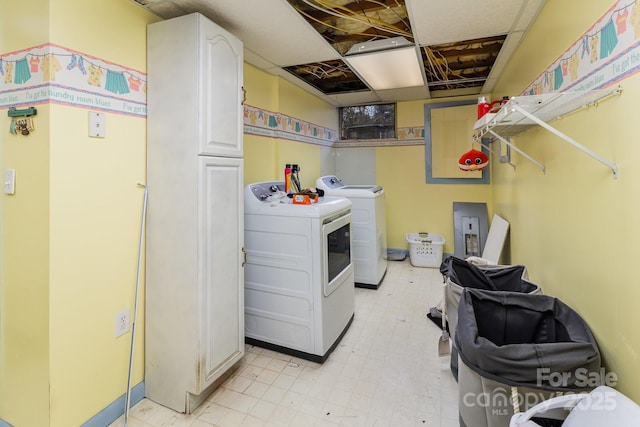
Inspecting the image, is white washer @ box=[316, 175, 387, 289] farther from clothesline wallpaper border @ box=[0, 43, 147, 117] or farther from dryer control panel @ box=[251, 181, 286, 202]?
clothesline wallpaper border @ box=[0, 43, 147, 117]

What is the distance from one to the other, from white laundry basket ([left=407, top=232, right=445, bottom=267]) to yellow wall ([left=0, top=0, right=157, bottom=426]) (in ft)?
11.2

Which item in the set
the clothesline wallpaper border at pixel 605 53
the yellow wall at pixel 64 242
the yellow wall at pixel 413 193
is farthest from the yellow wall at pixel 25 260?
the yellow wall at pixel 413 193

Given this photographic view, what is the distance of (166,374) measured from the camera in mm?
1791

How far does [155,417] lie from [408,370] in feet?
5.02

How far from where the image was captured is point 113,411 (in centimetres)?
168

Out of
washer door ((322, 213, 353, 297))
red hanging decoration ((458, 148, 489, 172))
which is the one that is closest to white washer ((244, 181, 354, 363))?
washer door ((322, 213, 353, 297))

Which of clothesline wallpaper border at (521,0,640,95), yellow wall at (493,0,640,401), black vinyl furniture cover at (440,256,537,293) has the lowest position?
black vinyl furniture cover at (440,256,537,293)

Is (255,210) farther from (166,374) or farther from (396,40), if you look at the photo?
(396,40)

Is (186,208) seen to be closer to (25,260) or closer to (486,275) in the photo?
(25,260)

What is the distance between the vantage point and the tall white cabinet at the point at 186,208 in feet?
5.60

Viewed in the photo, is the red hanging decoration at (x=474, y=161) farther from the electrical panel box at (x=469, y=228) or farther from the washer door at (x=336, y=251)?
the electrical panel box at (x=469, y=228)

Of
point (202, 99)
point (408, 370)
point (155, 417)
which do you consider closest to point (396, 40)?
point (202, 99)

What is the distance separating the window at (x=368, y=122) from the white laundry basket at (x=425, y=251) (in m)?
1.56

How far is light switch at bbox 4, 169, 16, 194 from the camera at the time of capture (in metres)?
1.51
